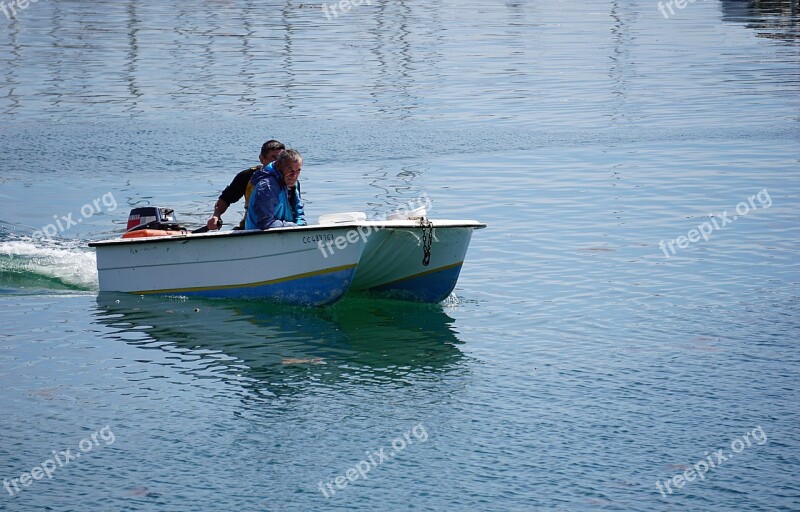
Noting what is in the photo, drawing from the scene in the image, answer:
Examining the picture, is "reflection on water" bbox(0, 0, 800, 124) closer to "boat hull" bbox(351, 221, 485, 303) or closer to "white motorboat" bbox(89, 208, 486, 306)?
"boat hull" bbox(351, 221, 485, 303)

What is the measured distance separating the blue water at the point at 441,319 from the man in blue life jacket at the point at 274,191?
46.6 inches

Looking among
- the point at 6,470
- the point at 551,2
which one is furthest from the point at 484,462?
the point at 551,2

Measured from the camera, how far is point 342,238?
1330 cm

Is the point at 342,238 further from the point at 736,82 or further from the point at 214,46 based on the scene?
the point at 214,46

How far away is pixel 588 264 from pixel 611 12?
44156 mm

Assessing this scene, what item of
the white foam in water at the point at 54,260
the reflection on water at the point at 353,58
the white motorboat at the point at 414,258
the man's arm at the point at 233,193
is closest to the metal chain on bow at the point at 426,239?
the white motorboat at the point at 414,258

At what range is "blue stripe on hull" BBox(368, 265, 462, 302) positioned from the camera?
1416 cm

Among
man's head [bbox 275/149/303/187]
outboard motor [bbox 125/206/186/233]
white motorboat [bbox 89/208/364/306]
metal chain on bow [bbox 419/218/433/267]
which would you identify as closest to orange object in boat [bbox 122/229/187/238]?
white motorboat [bbox 89/208/364/306]

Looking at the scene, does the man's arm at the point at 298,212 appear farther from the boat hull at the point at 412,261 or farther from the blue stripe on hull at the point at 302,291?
the boat hull at the point at 412,261

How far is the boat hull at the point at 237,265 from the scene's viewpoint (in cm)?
1357

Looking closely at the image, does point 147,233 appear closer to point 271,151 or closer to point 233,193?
point 233,193

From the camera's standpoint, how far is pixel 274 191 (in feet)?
44.5

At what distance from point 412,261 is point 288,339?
1.87 metres

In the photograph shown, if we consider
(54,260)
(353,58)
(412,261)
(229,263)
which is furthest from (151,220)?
(353,58)
